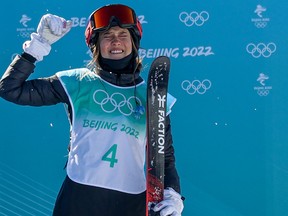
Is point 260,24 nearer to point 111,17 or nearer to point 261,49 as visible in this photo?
point 261,49

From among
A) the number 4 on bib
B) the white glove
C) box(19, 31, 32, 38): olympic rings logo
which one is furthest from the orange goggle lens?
box(19, 31, 32, 38): olympic rings logo

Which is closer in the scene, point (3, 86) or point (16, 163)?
point (3, 86)

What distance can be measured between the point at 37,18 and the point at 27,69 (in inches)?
63.0

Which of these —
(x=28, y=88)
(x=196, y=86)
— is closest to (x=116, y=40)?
(x=28, y=88)

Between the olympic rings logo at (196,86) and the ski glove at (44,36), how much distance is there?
1539mm

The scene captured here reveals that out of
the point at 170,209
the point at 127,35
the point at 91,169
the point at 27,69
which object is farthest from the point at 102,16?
the point at 170,209

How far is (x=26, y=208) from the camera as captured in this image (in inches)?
140

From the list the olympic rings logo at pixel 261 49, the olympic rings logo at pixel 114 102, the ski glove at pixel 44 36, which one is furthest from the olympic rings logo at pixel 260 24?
the ski glove at pixel 44 36

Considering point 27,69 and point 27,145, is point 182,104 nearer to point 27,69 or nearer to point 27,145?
point 27,145

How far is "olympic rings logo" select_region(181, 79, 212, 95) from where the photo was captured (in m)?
3.45

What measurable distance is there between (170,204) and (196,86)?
1.55 metres

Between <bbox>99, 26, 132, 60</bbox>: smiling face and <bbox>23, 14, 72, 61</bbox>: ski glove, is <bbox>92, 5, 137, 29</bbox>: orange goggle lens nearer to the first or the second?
<bbox>99, 26, 132, 60</bbox>: smiling face

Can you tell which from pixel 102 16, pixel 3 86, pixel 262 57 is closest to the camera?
pixel 3 86

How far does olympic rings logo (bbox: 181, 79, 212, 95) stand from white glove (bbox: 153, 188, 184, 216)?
146 cm
